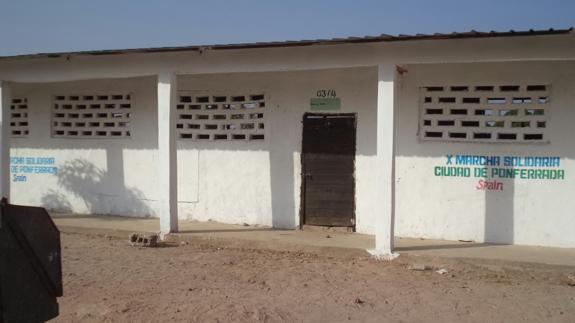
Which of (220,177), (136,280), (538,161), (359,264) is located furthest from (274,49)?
(538,161)

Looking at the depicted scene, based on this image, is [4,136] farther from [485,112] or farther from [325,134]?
[485,112]

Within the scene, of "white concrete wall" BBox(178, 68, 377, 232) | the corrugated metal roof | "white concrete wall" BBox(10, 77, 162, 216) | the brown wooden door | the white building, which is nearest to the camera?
the corrugated metal roof

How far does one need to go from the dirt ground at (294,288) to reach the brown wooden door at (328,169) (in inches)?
55.1

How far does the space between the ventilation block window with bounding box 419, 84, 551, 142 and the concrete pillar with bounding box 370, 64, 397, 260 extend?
1.23 m

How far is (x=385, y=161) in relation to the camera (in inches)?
258

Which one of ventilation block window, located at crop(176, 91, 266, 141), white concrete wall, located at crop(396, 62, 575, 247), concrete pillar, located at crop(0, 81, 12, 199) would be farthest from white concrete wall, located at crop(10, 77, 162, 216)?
white concrete wall, located at crop(396, 62, 575, 247)

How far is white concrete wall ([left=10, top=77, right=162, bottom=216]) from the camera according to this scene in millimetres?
9180

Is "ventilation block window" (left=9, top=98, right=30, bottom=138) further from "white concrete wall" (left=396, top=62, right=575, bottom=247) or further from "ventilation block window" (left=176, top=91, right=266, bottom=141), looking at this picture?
"white concrete wall" (left=396, top=62, right=575, bottom=247)

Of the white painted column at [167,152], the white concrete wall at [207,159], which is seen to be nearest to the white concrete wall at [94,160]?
the white concrete wall at [207,159]

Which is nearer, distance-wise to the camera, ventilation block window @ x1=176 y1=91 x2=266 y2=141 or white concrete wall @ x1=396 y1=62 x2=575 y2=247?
white concrete wall @ x1=396 y1=62 x2=575 y2=247

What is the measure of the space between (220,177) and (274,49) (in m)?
2.70

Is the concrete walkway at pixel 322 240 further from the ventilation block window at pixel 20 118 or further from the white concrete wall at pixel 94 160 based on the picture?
the ventilation block window at pixel 20 118

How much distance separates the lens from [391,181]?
21.5 ft

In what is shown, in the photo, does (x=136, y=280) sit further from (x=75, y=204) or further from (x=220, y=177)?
(x=75, y=204)
